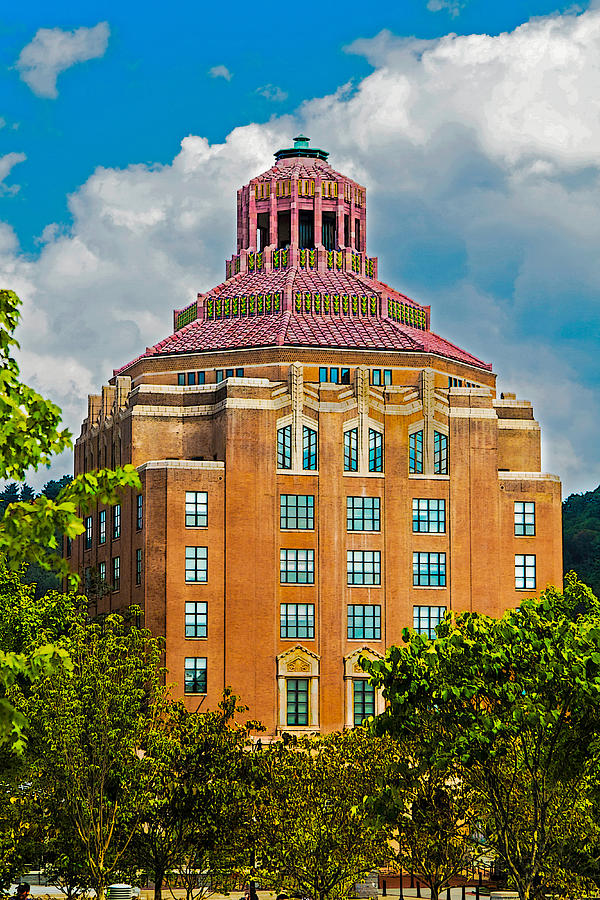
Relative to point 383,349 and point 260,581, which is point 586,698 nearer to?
point 260,581

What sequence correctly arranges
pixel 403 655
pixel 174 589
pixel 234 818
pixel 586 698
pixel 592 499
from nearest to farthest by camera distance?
pixel 586 698, pixel 403 655, pixel 234 818, pixel 174 589, pixel 592 499

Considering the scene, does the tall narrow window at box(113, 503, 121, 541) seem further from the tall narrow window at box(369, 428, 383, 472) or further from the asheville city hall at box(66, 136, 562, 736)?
the tall narrow window at box(369, 428, 383, 472)

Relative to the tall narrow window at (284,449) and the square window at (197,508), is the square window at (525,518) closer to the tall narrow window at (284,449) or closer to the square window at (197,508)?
the tall narrow window at (284,449)

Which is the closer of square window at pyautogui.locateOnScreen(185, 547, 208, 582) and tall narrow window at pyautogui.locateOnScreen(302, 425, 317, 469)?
square window at pyautogui.locateOnScreen(185, 547, 208, 582)

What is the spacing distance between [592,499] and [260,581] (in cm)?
10712

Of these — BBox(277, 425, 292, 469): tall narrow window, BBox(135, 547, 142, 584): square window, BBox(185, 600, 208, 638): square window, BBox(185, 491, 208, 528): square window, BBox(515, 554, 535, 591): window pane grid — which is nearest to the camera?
BBox(185, 600, 208, 638): square window

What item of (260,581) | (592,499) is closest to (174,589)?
(260,581)

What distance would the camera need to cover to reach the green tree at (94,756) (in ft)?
183

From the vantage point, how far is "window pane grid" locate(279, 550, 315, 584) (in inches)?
3846

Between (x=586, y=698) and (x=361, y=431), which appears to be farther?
(x=361, y=431)

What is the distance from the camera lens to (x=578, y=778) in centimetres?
4297

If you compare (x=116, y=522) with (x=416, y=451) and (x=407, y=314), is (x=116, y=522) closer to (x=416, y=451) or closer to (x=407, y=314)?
(x=416, y=451)

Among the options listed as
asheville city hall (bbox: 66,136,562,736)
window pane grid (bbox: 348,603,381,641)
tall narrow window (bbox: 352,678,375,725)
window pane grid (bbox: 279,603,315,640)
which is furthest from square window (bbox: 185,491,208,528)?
tall narrow window (bbox: 352,678,375,725)

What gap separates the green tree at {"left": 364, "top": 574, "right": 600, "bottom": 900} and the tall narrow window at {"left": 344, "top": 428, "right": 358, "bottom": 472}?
54.4 meters
